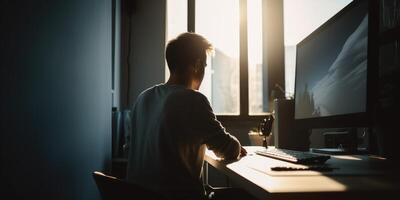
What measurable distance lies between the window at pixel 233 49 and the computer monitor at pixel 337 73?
65.1 inches

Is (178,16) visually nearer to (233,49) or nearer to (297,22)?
(233,49)

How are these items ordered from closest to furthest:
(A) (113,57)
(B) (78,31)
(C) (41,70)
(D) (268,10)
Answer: (C) (41,70) < (B) (78,31) < (A) (113,57) < (D) (268,10)

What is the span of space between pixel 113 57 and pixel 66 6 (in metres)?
1.34

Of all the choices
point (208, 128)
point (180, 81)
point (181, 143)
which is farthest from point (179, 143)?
point (180, 81)

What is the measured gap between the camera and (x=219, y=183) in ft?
10.8

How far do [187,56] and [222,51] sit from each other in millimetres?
2159

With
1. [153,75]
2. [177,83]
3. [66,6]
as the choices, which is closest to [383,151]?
[177,83]

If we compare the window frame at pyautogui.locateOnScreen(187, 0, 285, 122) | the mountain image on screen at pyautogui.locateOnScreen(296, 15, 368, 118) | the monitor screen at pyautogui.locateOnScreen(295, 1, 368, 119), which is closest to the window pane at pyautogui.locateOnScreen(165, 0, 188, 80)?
the window frame at pyautogui.locateOnScreen(187, 0, 285, 122)

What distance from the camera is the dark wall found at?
0.93m

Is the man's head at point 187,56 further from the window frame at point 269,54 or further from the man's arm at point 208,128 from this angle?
the window frame at point 269,54

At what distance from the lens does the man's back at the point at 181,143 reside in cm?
127

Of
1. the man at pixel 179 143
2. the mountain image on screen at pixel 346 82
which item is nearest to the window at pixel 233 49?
the mountain image on screen at pixel 346 82

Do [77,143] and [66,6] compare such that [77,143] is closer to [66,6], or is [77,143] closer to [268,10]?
[66,6]

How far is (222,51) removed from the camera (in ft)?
11.8
